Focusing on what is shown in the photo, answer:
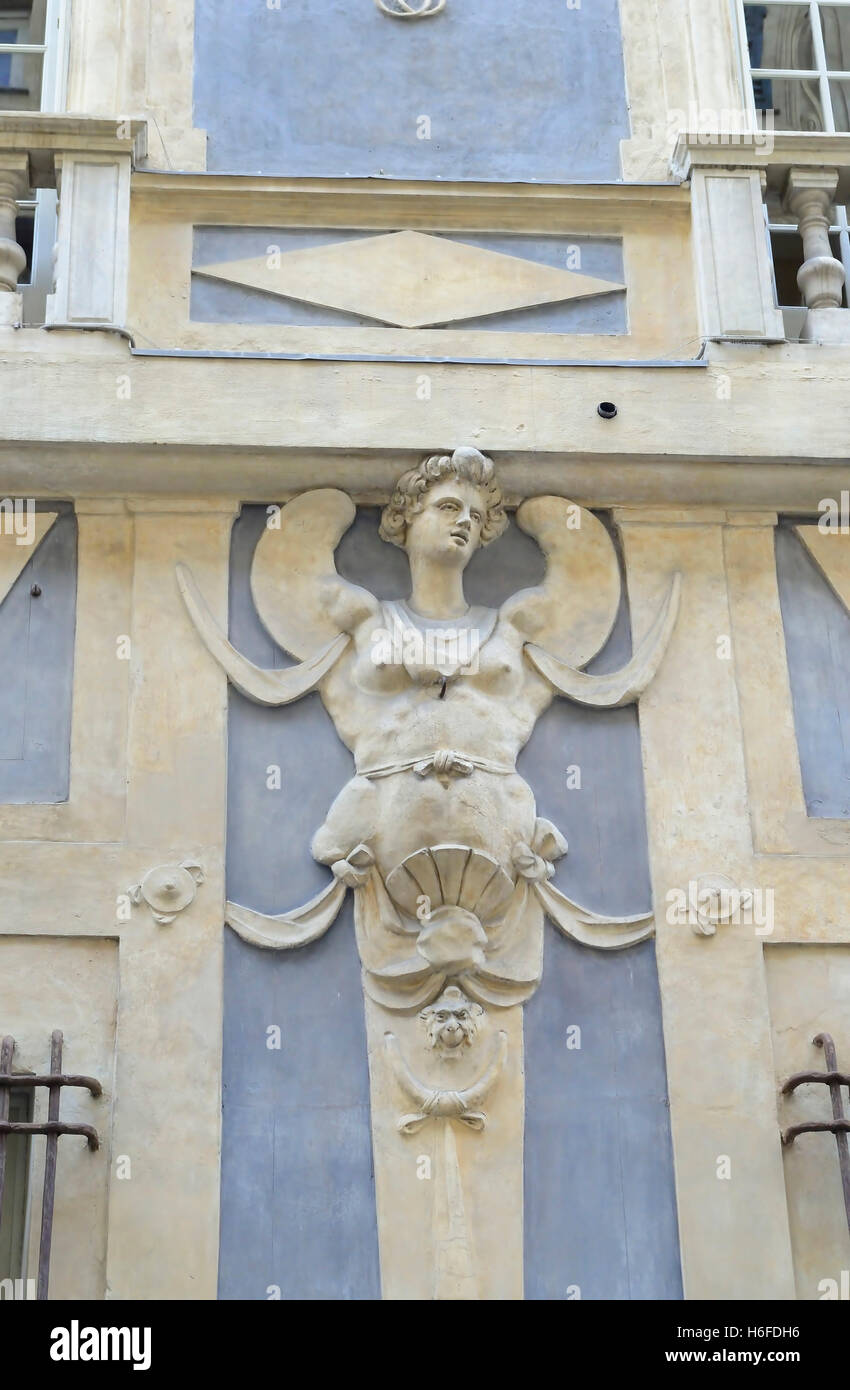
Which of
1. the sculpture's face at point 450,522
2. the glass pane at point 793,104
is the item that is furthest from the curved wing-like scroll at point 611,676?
the glass pane at point 793,104

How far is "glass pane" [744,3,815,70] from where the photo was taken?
33.7ft

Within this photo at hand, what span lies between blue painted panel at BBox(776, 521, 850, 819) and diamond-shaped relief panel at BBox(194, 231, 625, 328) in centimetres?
134

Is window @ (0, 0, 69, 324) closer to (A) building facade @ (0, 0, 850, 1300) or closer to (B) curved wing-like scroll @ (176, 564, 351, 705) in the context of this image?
(A) building facade @ (0, 0, 850, 1300)

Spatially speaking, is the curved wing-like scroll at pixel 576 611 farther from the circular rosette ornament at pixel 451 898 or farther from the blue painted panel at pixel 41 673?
the blue painted panel at pixel 41 673

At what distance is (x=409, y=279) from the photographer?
9.13 meters

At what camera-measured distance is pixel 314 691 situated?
8.40 m

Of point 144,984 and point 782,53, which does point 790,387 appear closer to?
point 782,53

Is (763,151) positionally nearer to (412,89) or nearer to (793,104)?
(793,104)

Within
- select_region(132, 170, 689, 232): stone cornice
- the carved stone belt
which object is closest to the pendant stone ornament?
select_region(132, 170, 689, 232): stone cornice

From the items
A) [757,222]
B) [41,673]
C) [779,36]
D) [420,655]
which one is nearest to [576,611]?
[420,655]

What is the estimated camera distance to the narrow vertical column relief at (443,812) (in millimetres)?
7586

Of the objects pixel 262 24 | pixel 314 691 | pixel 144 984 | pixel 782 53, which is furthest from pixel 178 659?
pixel 782 53

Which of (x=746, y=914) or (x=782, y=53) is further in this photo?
(x=782, y=53)

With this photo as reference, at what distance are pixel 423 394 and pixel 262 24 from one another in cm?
205
